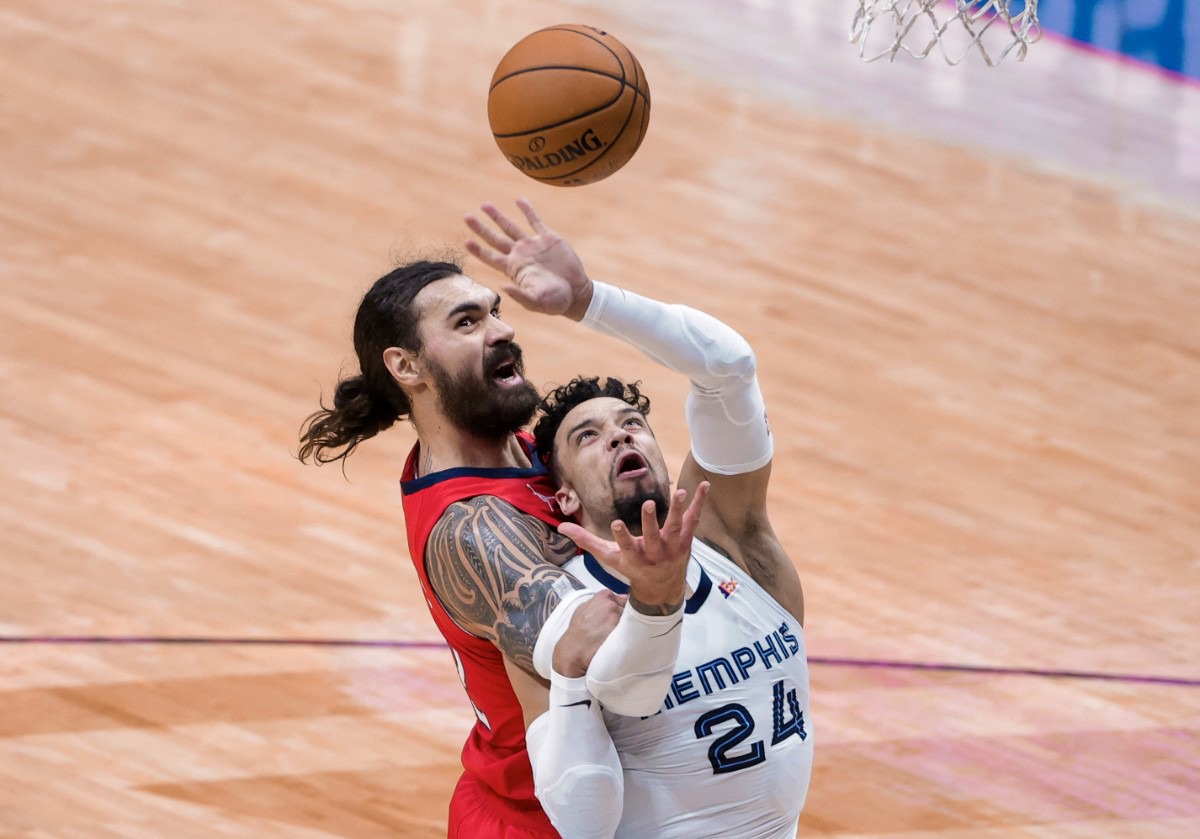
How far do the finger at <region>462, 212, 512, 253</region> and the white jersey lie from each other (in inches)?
31.3

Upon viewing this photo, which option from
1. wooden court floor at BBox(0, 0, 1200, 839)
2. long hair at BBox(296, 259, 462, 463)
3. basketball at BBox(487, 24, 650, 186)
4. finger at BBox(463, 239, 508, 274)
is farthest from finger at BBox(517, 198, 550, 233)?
wooden court floor at BBox(0, 0, 1200, 839)

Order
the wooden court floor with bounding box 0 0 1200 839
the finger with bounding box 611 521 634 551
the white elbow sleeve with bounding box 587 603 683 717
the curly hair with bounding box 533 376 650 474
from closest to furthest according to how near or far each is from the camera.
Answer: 1. the finger with bounding box 611 521 634 551
2. the white elbow sleeve with bounding box 587 603 683 717
3. the curly hair with bounding box 533 376 650 474
4. the wooden court floor with bounding box 0 0 1200 839

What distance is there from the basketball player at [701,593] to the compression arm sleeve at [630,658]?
29 cm

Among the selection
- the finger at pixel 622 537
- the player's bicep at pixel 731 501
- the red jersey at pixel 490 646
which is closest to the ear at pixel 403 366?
the red jersey at pixel 490 646

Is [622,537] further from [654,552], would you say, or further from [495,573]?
[495,573]

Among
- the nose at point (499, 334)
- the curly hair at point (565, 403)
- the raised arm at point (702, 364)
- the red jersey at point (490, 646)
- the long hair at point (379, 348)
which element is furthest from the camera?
the curly hair at point (565, 403)

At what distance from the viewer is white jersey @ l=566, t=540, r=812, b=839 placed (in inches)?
159

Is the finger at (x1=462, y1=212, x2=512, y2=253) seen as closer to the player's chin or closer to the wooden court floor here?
the player's chin

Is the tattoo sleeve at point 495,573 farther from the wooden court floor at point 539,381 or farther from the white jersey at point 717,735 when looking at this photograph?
the wooden court floor at point 539,381

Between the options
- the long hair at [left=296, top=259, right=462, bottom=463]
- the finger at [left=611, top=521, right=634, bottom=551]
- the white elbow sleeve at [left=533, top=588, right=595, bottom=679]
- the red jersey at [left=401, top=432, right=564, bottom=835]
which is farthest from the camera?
the long hair at [left=296, top=259, right=462, bottom=463]

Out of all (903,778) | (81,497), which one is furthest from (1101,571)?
(81,497)

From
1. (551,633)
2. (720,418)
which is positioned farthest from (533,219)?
(551,633)

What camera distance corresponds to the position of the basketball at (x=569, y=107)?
4320 millimetres

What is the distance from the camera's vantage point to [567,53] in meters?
4.40
